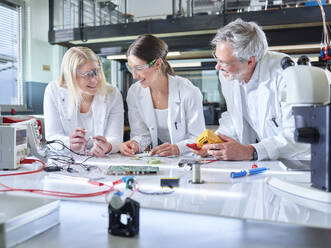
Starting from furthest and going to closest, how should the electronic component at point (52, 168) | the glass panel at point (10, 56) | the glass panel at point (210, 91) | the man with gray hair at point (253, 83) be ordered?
the glass panel at point (210, 91), the glass panel at point (10, 56), the man with gray hair at point (253, 83), the electronic component at point (52, 168)

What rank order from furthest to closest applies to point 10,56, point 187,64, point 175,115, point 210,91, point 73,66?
point 187,64, point 210,91, point 10,56, point 175,115, point 73,66

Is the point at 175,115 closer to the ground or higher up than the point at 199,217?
higher up

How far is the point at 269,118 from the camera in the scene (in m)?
1.59

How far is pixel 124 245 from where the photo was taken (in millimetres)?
657

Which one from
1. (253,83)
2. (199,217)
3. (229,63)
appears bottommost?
(199,217)

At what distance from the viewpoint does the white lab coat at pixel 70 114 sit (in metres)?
1.86

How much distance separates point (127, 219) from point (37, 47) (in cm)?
483

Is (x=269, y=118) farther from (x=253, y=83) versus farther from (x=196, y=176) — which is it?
(x=196, y=176)

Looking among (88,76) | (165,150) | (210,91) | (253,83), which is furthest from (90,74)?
(210,91)

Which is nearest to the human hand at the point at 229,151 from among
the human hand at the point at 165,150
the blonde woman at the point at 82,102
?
the human hand at the point at 165,150

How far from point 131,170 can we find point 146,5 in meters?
4.03

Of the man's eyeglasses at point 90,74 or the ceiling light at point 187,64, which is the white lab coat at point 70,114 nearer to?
the man's eyeglasses at point 90,74

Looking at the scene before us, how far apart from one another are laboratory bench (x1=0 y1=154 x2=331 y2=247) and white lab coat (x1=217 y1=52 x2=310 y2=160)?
1.50 feet

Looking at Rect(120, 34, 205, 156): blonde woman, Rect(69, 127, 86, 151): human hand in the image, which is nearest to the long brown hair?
Rect(120, 34, 205, 156): blonde woman
